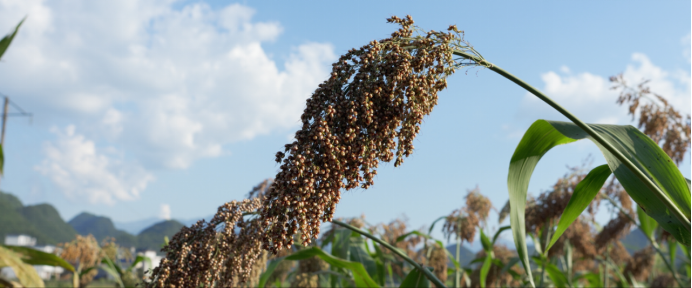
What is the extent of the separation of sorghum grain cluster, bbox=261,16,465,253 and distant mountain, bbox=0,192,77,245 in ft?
381

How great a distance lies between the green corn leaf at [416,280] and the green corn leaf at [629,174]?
1323 mm

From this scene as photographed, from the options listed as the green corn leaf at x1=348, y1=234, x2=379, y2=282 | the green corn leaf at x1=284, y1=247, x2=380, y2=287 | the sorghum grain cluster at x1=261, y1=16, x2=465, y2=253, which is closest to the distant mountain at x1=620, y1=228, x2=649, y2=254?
the green corn leaf at x1=348, y1=234, x2=379, y2=282

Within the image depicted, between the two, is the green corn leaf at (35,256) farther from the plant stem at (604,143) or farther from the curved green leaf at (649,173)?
the curved green leaf at (649,173)

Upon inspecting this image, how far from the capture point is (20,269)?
2.27 metres

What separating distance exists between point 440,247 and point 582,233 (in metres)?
2.29

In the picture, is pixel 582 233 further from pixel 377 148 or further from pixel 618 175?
pixel 377 148

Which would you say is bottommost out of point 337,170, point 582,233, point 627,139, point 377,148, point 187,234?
point 187,234

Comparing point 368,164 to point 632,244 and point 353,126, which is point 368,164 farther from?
point 632,244

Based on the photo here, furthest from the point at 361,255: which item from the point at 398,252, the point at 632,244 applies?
the point at 632,244

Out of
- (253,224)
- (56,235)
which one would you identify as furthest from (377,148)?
(56,235)

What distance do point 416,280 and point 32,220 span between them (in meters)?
156

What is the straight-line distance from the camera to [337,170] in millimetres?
1758

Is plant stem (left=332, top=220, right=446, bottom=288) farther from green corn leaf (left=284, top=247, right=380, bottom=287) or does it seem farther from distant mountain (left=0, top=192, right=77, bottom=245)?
distant mountain (left=0, top=192, right=77, bottom=245)

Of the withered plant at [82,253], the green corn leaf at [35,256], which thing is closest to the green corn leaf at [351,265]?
the green corn leaf at [35,256]
